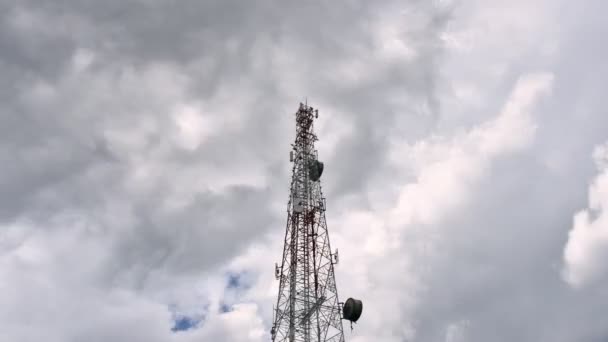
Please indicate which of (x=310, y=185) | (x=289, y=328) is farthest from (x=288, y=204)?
(x=289, y=328)

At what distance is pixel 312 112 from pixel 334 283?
22666 millimetres

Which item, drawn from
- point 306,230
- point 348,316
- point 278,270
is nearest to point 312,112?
point 306,230

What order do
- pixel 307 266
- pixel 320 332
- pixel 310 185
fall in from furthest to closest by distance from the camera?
pixel 310 185 < pixel 307 266 < pixel 320 332

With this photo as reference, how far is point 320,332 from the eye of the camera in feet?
207

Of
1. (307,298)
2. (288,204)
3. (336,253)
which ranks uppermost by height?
(288,204)

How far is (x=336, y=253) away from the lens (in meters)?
68.1

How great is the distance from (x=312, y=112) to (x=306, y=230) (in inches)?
631

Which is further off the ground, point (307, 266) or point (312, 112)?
point (312, 112)

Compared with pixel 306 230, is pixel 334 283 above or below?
below

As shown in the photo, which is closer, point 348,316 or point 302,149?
point 348,316

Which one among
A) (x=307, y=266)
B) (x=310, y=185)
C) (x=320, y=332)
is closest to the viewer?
(x=320, y=332)

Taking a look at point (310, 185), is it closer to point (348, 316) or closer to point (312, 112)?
point (312, 112)

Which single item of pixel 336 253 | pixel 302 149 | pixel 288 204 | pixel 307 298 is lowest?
pixel 307 298

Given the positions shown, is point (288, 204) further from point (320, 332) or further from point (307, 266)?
point (320, 332)
